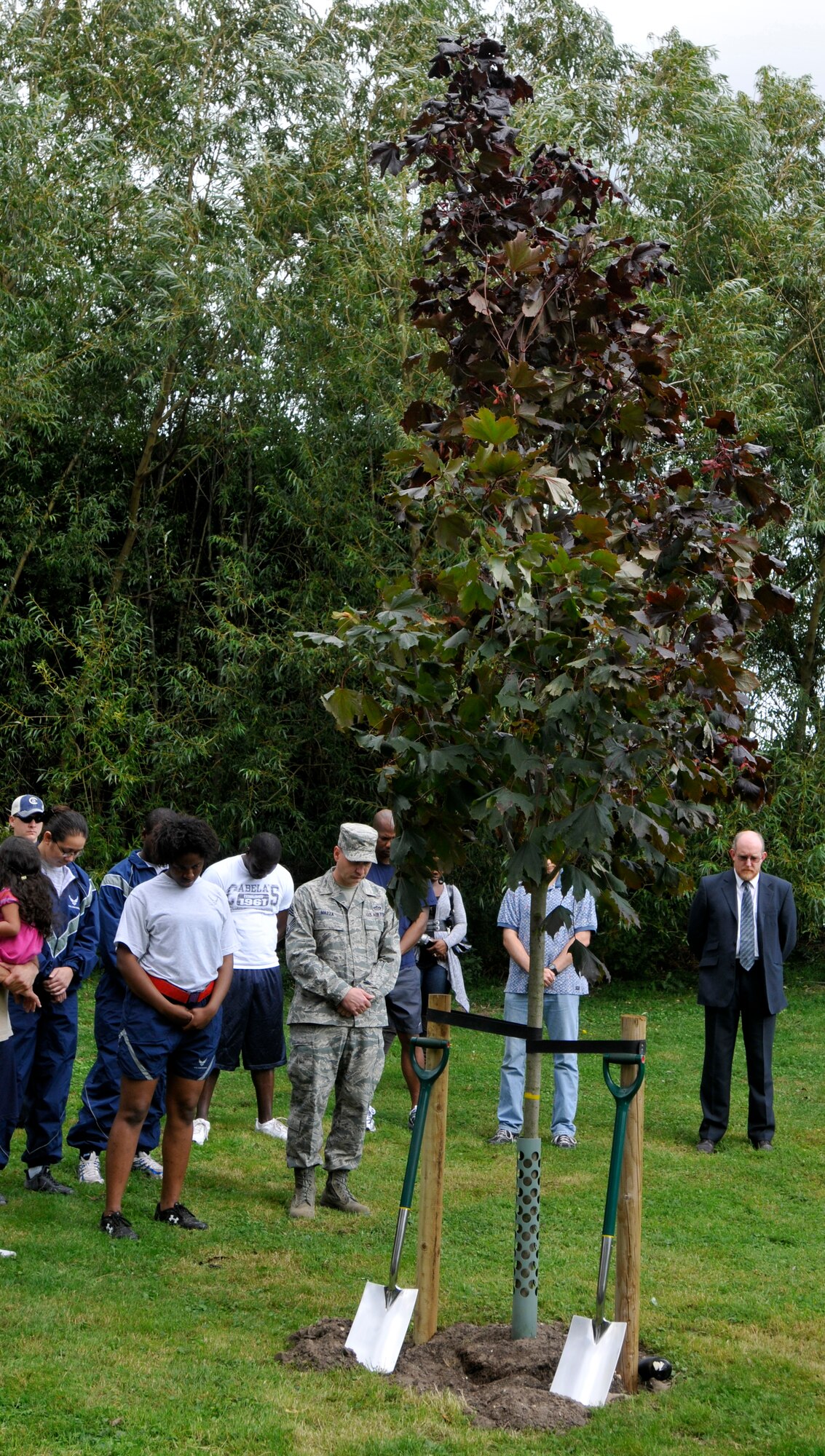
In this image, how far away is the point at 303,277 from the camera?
13609 mm

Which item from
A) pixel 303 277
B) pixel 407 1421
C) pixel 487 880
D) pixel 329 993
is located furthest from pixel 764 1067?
pixel 303 277

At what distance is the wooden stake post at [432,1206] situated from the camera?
15.5ft

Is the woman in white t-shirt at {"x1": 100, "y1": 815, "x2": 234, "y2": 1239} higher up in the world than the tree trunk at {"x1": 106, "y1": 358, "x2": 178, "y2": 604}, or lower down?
lower down

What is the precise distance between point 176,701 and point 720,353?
6236mm

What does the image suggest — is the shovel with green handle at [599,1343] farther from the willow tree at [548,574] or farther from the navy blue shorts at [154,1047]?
the navy blue shorts at [154,1047]

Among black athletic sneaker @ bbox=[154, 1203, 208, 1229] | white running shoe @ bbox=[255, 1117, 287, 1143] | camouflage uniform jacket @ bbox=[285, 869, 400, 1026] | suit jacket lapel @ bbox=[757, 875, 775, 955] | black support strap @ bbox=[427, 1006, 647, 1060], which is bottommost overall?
black athletic sneaker @ bbox=[154, 1203, 208, 1229]

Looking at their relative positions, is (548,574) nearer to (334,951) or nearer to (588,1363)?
(588,1363)

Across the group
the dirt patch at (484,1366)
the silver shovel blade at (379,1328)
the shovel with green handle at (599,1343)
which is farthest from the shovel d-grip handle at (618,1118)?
the silver shovel blade at (379,1328)

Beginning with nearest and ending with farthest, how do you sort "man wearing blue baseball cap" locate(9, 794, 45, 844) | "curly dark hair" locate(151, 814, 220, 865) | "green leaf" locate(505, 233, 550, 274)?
"green leaf" locate(505, 233, 550, 274) < "curly dark hair" locate(151, 814, 220, 865) < "man wearing blue baseball cap" locate(9, 794, 45, 844)

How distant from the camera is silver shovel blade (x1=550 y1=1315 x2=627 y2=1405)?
423cm

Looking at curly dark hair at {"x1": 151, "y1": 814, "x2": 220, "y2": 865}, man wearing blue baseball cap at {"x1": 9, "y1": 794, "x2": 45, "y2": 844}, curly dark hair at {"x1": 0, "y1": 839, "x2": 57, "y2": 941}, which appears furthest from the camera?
man wearing blue baseball cap at {"x1": 9, "y1": 794, "x2": 45, "y2": 844}

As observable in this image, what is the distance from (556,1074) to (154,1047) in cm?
290

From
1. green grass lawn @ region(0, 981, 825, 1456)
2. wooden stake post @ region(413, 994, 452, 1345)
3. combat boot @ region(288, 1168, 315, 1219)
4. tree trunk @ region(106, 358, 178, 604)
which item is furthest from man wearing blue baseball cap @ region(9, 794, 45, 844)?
tree trunk @ region(106, 358, 178, 604)

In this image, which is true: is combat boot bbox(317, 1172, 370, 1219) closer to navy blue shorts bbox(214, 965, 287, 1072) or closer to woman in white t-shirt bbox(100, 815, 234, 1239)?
woman in white t-shirt bbox(100, 815, 234, 1239)
